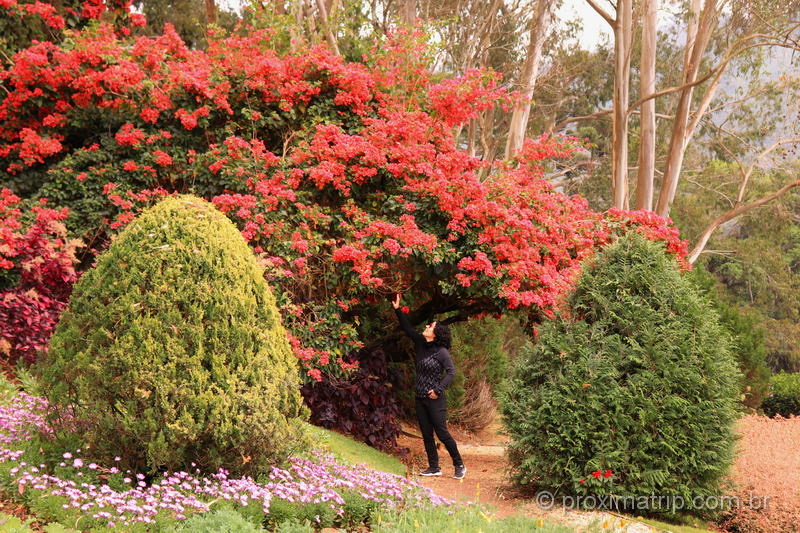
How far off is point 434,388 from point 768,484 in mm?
3204

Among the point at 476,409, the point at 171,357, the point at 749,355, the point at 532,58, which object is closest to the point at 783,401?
the point at 749,355

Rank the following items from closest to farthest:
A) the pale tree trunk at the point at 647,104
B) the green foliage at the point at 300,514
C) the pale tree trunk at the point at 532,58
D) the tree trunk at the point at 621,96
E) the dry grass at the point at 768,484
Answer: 1. the green foliage at the point at 300,514
2. the dry grass at the point at 768,484
3. the tree trunk at the point at 621,96
4. the pale tree trunk at the point at 647,104
5. the pale tree trunk at the point at 532,58

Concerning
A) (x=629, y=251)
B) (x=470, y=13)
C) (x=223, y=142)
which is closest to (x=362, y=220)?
(x=223, y=142)

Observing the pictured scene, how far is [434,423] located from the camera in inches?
267

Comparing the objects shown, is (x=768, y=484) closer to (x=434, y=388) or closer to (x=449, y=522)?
(x=434, y=388)

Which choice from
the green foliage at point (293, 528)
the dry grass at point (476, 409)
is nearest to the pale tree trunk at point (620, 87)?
the dry grass at point (476, 409)

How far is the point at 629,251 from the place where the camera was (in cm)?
609

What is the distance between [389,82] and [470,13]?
8957 millimetres

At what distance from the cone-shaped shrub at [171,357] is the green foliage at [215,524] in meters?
0.52

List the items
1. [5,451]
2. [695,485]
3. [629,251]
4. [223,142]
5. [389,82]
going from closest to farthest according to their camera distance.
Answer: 1. [5,451]
2. [695,485]
3. [629,251]
4. [223,142]
5. [389,82]

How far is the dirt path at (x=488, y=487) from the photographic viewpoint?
17.0ft

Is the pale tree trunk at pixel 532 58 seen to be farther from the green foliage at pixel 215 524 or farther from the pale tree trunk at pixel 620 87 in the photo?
the green foliage at pixel 215 524

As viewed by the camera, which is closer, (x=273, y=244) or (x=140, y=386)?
(x=140, y=386)

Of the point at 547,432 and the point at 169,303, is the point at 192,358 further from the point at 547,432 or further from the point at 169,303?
the point at 547,432
